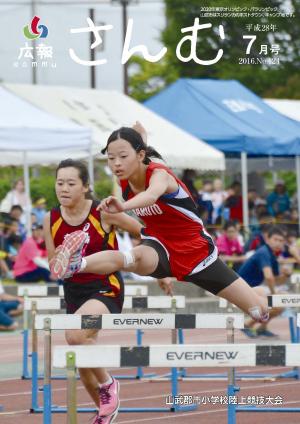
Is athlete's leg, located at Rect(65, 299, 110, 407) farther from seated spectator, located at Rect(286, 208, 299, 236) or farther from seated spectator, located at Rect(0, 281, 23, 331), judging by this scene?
seated spectator, located at Rect(286, 208, 299, 236)

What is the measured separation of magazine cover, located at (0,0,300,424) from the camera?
7.91 meters

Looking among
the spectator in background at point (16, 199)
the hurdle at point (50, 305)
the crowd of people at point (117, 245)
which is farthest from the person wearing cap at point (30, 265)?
the crowd of people at point (117, 245)

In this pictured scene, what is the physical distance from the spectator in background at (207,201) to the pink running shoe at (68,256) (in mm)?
11826

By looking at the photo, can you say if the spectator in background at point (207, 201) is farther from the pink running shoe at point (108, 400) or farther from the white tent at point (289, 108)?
the pink running shoe at point (108, 400)

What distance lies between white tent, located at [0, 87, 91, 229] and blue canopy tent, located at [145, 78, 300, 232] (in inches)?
206

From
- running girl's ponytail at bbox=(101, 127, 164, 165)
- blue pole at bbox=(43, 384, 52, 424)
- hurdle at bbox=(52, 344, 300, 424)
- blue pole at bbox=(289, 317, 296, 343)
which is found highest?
running girl's ponytail at bbox=(101, 127, 164, 165)

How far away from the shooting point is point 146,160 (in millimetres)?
8148

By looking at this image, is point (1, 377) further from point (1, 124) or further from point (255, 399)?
point (1, 124)

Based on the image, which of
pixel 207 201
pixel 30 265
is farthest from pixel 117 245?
pixel 207 201

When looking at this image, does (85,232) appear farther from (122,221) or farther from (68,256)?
(68,256)

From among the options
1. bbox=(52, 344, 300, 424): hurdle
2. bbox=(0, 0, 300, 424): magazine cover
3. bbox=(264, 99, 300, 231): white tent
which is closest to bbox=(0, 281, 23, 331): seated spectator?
bbox=(0, 0, 300, 424): magazine cover

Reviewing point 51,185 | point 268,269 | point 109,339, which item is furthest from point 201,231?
point 51,185

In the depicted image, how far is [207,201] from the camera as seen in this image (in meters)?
20.6

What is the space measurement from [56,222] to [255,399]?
105 inches
